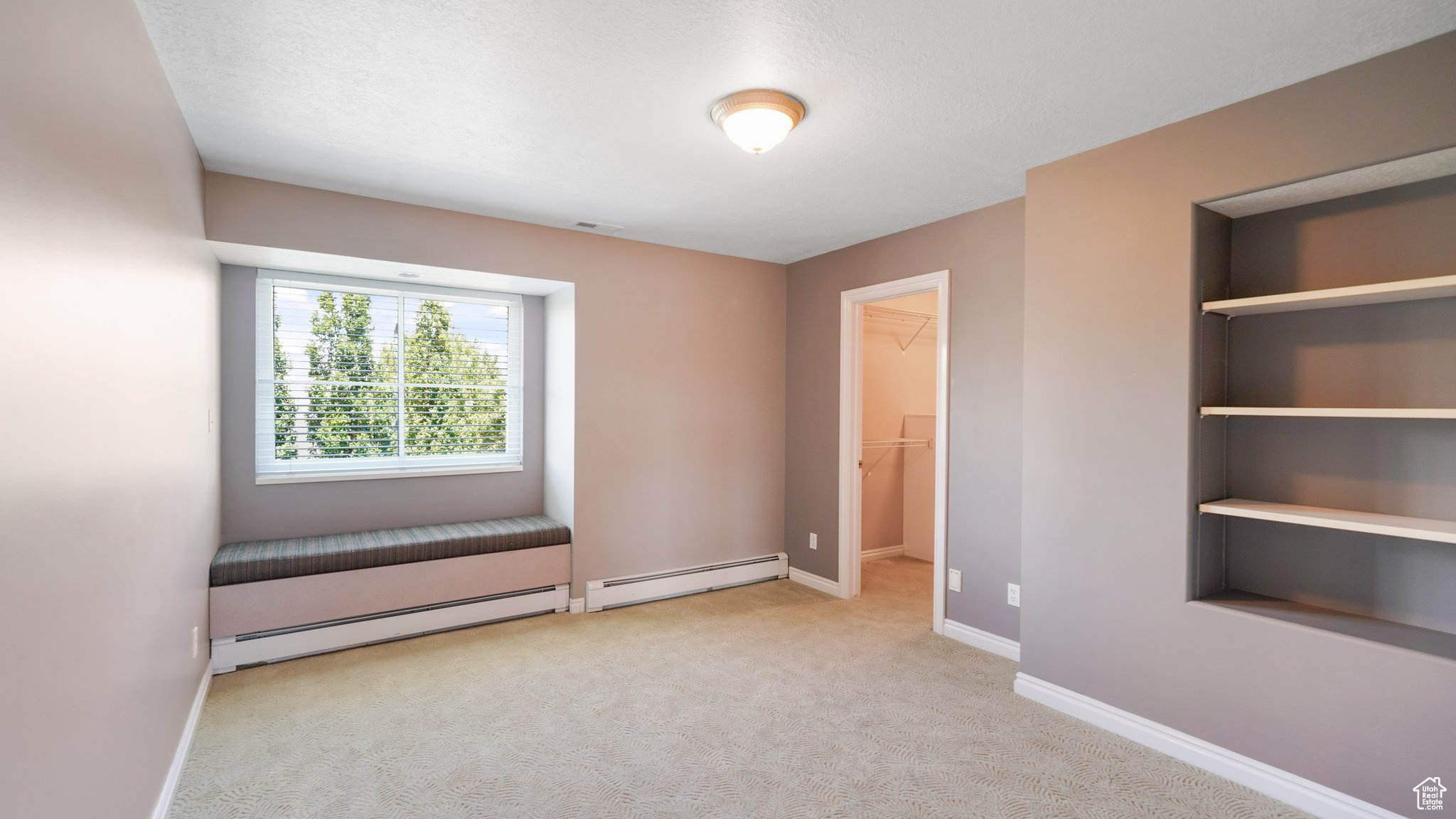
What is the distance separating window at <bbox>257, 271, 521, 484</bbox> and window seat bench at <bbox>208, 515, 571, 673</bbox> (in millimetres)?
468

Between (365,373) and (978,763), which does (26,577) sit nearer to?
(978,763)

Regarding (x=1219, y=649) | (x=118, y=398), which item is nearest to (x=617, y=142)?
(x=118, y=398)

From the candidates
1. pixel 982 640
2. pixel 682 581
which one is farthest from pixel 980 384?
pixel 682 581

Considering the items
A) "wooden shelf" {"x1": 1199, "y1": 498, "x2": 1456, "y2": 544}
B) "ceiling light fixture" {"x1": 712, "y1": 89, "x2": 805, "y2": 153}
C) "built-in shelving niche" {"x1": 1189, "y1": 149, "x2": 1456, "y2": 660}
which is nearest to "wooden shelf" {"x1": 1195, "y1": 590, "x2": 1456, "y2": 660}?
"built-in shelving niche" {"x1": 1189, "y1": 149, "x2": 1456, "y2": 660}

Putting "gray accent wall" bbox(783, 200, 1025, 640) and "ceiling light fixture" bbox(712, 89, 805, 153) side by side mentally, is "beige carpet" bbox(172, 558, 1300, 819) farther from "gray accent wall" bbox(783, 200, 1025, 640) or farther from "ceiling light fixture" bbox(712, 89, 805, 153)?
"ceiling light fixture" bbox(712, 89, 805, 153)

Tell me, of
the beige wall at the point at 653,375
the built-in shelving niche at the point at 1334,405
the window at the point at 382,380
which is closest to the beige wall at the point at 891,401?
the beige wall at the point at 653,375

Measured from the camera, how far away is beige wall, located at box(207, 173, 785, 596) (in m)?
3.81

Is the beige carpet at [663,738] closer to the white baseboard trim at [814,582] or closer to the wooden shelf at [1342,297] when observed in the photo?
the white baseboard trim at [814,582]

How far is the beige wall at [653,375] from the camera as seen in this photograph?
3814 mm

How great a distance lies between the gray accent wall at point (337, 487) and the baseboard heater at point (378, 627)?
0.64 metres

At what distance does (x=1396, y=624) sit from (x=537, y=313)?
4567mm

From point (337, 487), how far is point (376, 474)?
216 millimetres

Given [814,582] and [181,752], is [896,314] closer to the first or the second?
[814,582]

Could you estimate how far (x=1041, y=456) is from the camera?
9.74 ft
